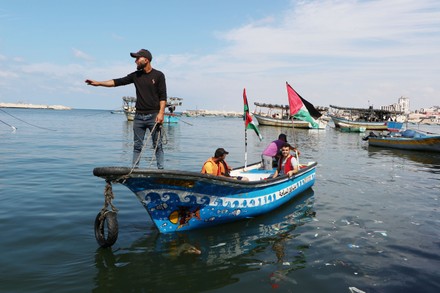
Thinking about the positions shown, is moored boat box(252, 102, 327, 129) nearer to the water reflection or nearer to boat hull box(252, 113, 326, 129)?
boat hull box(252, 113, 326, 129)

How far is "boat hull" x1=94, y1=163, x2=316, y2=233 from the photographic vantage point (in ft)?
20.1

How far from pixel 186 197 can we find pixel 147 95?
222cm

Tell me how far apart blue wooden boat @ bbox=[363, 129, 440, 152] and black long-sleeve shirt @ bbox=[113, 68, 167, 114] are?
82.1 feet

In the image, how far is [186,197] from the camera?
682cm

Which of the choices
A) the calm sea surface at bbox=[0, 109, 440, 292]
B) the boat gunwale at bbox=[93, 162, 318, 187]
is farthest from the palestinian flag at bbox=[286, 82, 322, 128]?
the boat gunwale at bbox=[93, 162, 318, 187]

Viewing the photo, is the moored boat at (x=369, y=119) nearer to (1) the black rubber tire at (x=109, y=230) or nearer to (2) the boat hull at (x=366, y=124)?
(2) the boat hull at (x=366, y=124)

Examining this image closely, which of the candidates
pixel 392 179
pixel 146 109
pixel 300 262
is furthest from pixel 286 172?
pixel 392 179

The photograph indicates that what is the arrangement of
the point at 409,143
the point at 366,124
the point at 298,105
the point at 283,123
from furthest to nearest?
the point at 283,123
the point at 366,124
the point at 409,143
the point at 298,105

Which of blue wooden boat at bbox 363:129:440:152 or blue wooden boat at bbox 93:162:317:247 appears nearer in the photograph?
blue wooden boat at bbox 93:162:317:247

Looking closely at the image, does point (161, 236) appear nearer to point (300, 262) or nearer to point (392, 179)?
point (300, 262)

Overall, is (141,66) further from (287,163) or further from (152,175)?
(287,163)

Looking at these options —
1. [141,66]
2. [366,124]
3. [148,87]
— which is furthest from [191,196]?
[366,124]

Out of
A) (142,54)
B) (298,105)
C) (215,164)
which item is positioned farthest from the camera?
(298,105)

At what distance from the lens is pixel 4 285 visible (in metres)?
4.96
